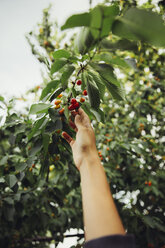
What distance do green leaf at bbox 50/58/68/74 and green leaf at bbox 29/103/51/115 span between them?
29 cm

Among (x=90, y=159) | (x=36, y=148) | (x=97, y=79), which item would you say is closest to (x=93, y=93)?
(x=97, y=79)

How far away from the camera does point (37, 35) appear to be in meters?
4.31

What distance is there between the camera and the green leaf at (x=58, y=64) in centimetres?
86

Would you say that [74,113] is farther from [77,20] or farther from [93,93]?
[77,20]

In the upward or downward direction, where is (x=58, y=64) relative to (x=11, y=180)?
upward

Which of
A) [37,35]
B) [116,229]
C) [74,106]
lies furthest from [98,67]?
[37,35]

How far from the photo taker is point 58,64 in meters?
0.86

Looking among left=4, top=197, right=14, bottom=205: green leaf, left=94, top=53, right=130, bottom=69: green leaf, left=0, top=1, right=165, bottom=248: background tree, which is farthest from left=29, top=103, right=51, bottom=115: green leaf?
left=4, top=197, right=14, bottom=205: green leaf

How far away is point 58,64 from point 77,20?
12.0 inches

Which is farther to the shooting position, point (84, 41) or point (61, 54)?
point (61, 54)

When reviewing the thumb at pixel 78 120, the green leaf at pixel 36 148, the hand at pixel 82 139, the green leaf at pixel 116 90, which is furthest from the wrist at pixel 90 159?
the green leaf at pixel 36 148

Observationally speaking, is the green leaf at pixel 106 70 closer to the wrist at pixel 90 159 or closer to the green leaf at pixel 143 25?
the green leaf at pixel 143 25

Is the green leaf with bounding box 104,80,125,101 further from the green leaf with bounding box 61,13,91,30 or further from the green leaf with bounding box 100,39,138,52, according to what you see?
the green leaf with bounding box 61,13,91,30

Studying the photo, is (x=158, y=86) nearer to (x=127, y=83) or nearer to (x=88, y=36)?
(x=127, y=83)
